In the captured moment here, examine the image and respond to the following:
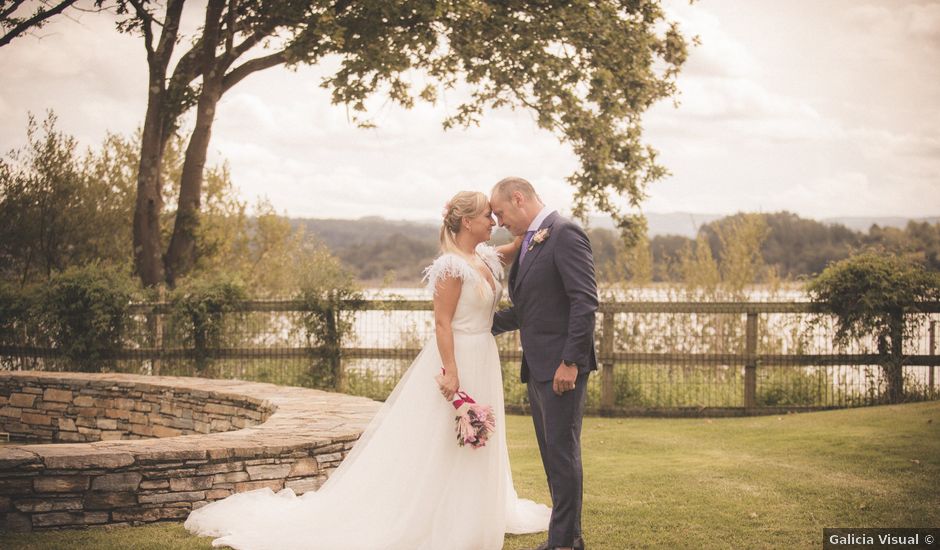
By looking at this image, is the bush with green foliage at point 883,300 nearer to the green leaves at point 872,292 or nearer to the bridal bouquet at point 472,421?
the green leaves at point 872,292

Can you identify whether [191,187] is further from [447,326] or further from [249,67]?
[447,326]

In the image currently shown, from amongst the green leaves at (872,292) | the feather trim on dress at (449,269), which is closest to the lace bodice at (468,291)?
the feather trim on dress at (449,269)

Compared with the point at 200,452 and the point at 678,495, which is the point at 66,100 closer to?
the point at 200,452

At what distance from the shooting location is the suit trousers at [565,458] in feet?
14.7

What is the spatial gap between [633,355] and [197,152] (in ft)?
27.9

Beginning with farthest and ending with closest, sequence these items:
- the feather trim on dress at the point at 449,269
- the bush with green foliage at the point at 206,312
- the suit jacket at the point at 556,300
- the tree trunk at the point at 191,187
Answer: the tree trunk at the point at 191,187, the bush with green foliage at the point at 206,312, the feather trim on dress at the point at 449,269, the suit jacket at the point at 556,300

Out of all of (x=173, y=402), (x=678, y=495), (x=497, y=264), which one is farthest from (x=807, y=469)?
(x=173, y=402)

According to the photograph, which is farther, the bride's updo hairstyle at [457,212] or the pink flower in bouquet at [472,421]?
the bride's updo hairstyle at [457,212]

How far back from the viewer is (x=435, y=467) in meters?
4.90

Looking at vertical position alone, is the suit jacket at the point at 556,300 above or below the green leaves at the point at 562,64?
below

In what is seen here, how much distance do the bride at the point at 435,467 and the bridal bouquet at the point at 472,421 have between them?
10 cm

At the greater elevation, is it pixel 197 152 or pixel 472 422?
pixel 197 152

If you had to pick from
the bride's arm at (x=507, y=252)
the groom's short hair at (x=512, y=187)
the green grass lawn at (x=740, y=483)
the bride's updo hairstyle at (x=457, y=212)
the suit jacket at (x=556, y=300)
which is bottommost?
the green grass lawn at (x=740, y=483)

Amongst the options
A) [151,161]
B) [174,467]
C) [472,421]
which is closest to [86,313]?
[151,161]
